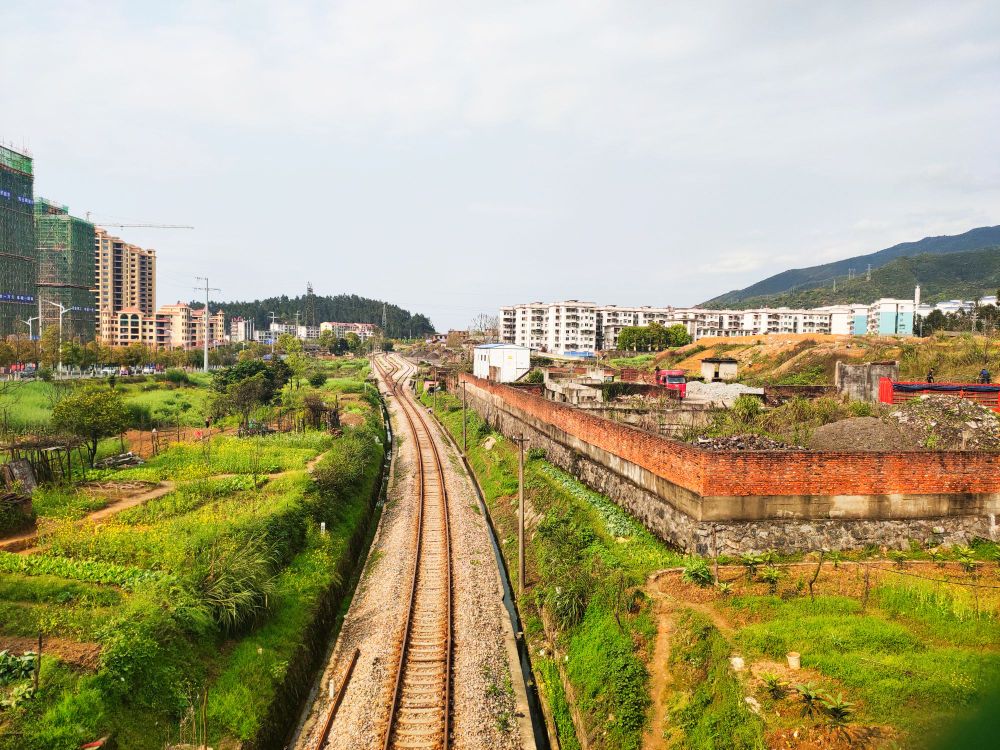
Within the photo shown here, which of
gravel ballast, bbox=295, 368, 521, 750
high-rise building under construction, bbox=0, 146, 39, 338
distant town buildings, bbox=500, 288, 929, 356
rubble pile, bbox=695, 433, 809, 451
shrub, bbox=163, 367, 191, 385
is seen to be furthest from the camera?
distant town buildings, bbox=500, 288, 929, 356

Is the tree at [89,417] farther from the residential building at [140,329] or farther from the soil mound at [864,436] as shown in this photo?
the residential building at [140,329]

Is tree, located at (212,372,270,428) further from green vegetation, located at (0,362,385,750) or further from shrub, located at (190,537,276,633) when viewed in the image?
shrub, located at (190,537,276,633)

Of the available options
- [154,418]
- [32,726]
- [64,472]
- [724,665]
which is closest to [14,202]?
[154,418]

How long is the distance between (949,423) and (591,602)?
1306cm

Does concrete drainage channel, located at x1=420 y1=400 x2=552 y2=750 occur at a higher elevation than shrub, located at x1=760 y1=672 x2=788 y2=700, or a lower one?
lower

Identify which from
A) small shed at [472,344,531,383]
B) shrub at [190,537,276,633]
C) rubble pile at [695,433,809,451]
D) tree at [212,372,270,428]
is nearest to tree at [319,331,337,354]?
small shed at [472,344,531,383]

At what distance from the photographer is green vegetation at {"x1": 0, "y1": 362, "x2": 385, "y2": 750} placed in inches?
358

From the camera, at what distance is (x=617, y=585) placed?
12.7 m

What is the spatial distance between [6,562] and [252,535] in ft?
17.2

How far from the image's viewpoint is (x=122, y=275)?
13825 centimetres

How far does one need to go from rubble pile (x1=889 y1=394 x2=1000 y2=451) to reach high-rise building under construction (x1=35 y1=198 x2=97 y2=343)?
10737cm

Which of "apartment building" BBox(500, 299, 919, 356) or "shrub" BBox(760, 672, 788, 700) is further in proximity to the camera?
"apartment building" BBox(500, 299, 919, 356)

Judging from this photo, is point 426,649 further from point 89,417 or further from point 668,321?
point 668,321

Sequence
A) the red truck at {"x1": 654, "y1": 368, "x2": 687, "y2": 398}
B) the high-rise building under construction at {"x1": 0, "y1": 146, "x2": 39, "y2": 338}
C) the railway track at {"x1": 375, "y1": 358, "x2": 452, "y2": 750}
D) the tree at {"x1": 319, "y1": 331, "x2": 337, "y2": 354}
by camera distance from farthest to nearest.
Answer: the tree at {"x1": 319, "y1": 331, "x2": 337, "y2": 354}
the high-rise building under construction at {"x1": 0, "y1": 146, "x2": 39, "y2": 338}
the red truck at {"x1": 654, "y1": 368, "x2": 687, "y2": 398}
the railway track at {"x1": 375, "y1": 358, "x2": 452, "y2": 750}
